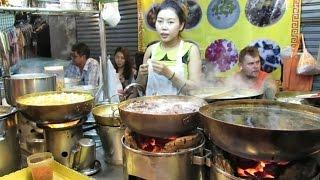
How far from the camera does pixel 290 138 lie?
1.04 m

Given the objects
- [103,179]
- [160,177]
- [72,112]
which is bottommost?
[103,179]

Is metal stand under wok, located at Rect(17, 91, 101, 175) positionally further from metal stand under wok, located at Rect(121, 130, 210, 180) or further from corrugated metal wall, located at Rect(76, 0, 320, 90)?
corrugated metal wall, located at Rect(76, 0, 320, 90)

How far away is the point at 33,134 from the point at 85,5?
1.22m

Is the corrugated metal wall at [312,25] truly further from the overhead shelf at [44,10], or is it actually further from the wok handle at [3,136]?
the wok handle at [3,136]

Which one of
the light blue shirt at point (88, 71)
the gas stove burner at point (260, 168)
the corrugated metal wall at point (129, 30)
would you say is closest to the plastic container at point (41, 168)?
the gas stove burner at point (260, 168)

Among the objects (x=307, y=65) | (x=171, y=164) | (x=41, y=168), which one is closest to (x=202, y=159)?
(x=171, y=164)

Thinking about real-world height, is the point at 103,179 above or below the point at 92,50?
below

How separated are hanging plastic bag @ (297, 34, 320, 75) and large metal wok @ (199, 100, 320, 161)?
2635 millimetres

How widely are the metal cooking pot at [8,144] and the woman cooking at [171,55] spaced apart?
3.88 feet

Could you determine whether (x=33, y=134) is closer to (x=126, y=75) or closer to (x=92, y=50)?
(x=126, y=75)

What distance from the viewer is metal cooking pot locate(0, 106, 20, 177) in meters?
1.69

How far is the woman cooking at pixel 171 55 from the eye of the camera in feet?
8.79

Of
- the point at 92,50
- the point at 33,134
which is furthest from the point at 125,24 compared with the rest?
the point at 33,134

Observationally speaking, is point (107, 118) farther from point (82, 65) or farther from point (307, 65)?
point (82, 65)
